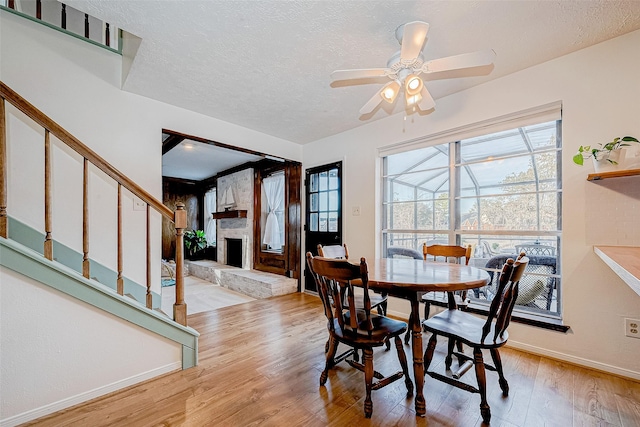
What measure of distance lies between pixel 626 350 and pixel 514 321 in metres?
0.67

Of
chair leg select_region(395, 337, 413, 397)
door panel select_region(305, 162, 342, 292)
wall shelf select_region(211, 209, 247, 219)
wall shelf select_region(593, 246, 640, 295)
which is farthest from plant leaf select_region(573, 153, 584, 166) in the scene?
wall shelf select_region(211, 209, 247, 219)

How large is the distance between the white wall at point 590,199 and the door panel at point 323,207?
2.08m

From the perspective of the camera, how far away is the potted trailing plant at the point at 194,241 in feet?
22.4

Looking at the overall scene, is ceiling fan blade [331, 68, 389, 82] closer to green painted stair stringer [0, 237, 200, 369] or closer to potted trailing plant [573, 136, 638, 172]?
potted trailing plant [573, 136, 638, 172]

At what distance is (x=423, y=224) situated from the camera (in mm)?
3195

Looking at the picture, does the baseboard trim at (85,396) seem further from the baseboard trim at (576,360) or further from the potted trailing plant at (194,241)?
the potted trailing plant at (194,241)

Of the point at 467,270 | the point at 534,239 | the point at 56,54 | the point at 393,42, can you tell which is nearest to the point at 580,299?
the point at 534,239

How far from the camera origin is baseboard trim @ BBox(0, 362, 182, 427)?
150 centimetres

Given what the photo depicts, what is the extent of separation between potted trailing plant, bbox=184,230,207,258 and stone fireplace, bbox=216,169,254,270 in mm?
714

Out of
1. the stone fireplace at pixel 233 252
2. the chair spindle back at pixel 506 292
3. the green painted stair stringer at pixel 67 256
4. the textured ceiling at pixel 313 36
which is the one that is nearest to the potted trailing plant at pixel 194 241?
the stone fireplace at pixel 233 252

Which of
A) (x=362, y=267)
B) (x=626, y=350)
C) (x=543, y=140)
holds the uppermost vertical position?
(x=543, y=140)

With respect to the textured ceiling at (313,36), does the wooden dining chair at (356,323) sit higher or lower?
lower

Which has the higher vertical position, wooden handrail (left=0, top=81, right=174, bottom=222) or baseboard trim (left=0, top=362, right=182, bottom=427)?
wooden handrail (left=0, top=81, right=174, bottom=222)

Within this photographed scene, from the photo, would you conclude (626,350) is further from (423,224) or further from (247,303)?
(247,303)
